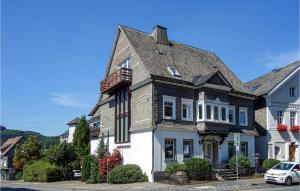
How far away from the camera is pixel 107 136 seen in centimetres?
4078

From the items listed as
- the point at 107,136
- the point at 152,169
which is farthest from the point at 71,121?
the point at 152,169

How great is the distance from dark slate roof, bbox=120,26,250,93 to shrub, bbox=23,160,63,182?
591 inches

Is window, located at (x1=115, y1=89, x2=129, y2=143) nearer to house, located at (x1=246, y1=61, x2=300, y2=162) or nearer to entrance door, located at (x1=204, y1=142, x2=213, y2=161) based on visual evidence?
entrance door, located at (x1=204, y1=142, x2=213, y2=161)

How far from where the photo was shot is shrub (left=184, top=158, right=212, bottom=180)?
3138 cm

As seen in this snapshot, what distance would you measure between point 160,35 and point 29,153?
1176 inches

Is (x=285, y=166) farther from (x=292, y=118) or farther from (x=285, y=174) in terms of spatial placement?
(x=292, y=118)

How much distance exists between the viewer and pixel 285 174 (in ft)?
93.6

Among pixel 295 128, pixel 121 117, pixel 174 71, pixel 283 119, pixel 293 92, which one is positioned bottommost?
pixel 295 128

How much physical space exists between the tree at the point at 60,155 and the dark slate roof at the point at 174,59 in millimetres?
14008

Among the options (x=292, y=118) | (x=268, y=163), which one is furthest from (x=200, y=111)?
(x=292, y=118)

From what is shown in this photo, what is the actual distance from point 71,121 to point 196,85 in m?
45.8

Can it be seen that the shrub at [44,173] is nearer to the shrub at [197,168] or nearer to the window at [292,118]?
the shrub at [197,168]

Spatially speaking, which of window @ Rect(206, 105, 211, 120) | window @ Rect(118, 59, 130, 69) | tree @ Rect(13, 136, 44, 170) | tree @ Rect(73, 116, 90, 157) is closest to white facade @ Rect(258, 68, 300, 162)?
window @ Rect(206, 105, 211, 120)

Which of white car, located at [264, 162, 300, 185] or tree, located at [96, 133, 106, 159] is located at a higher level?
tree, located at [96, 133, 106, 159]
